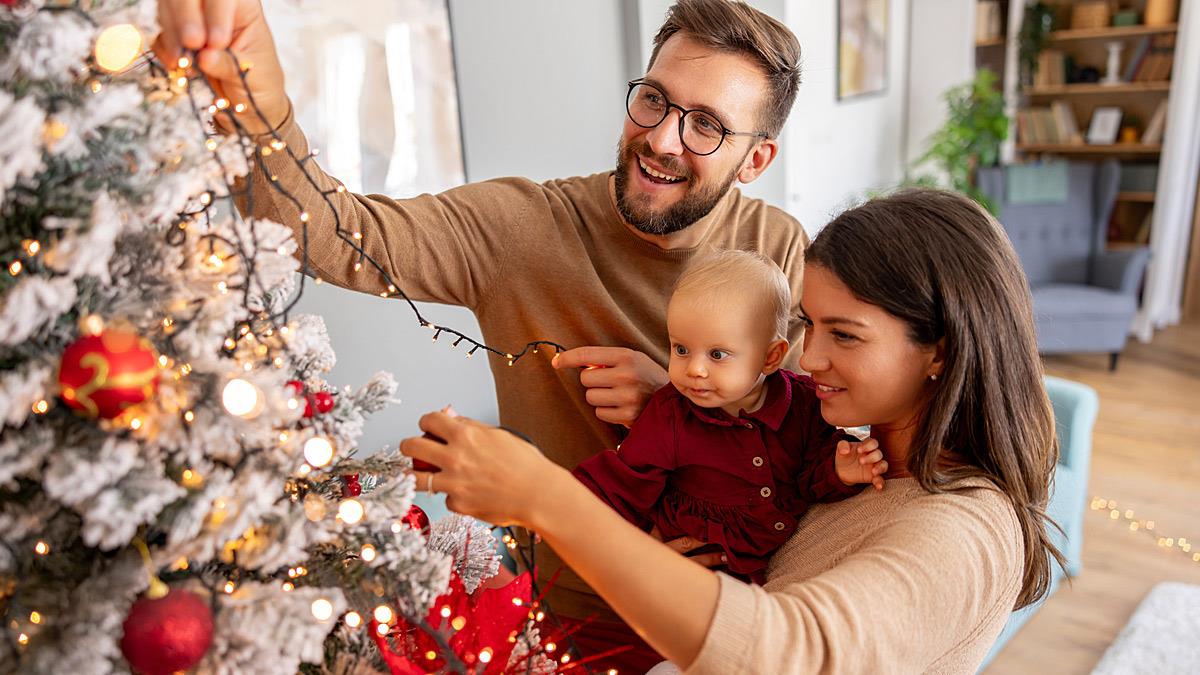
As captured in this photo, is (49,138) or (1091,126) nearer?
(49,138)

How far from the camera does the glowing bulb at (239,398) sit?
0.69 metres

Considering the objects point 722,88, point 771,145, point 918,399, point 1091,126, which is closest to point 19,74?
point 918,399

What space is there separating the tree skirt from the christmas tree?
2566mm

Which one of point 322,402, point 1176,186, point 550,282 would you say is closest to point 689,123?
point 550,282

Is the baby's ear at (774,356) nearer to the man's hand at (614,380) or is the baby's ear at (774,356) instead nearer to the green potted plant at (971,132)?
the man's hand at (614,380)

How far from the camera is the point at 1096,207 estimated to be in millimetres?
5227

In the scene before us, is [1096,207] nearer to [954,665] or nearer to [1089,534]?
[1089,534]

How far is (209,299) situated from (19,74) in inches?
7.9

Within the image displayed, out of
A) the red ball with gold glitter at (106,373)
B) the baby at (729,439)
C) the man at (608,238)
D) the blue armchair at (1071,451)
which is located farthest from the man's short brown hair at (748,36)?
the blue armchair at (1071,451)

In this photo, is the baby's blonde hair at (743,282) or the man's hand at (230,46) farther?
the baby's blonde hair at (743,282)

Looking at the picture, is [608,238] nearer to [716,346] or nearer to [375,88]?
[716,346]

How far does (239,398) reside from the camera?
2.27ft

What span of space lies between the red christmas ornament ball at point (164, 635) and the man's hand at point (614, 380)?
831 mm

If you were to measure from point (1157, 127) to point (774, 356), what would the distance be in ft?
16.8
